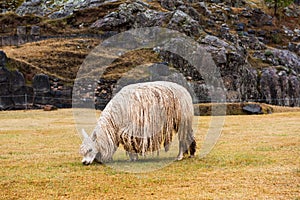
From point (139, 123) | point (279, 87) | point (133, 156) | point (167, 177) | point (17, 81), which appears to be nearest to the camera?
point (167, 177)

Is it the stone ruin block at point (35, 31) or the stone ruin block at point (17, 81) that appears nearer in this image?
the stone ruin block at point (17, 81)

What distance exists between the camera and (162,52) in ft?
208

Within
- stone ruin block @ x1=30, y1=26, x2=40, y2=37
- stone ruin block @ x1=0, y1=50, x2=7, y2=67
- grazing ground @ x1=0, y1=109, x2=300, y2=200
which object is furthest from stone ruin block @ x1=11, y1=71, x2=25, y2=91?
grazing ground @ x1=0, y1=109, x2=300, y2=200

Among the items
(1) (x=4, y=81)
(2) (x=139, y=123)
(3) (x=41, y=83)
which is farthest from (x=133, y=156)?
(3) (x=41, y=83)

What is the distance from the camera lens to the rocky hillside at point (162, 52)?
5634 cm

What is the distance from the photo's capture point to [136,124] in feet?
43.4

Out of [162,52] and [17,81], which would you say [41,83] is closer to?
[17,81]

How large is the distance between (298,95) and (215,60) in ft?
48.1

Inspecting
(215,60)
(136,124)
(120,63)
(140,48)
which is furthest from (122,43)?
(136,124)

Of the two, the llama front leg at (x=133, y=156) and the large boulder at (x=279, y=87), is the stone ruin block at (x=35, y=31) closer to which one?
the large boulder at (x=279, y=87)

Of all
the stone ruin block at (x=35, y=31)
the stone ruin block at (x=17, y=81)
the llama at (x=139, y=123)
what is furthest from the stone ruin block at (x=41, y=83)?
the llama at (x=139, y=123)

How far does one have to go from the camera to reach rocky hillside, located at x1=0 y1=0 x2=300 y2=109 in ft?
185

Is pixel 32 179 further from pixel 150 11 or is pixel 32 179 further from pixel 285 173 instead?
pixel 150 11

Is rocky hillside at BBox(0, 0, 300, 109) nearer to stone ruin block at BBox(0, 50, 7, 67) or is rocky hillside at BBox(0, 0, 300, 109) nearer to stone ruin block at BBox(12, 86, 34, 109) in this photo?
stone ruin block at BBox(0, 50, 7, 67)
